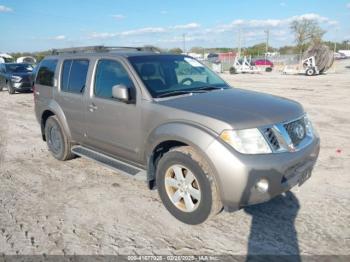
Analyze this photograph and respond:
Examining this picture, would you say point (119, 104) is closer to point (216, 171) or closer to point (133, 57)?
point (133, 57)

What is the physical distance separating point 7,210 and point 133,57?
8.12 ft

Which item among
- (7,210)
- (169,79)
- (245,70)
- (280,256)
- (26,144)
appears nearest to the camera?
(280,256)

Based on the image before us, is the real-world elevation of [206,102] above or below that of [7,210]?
above

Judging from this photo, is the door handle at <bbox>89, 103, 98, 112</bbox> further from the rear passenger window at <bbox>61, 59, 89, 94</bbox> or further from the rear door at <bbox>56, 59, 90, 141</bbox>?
the rear passenger window at <bbox>61, 59, 89, 94</bbox>

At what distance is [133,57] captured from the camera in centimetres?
440

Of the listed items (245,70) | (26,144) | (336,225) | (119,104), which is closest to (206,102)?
(119,104)

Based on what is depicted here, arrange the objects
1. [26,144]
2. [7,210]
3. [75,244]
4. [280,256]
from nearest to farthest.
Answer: [280,256], [75,244], [7,210], [26,144]

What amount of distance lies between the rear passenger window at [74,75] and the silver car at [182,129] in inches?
0.6

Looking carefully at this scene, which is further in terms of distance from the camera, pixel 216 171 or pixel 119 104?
pixel 119 104

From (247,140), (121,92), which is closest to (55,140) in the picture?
(121,92)

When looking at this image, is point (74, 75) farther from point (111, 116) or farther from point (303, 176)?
point (303, 176)

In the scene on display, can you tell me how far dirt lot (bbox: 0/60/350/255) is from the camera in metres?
3.23

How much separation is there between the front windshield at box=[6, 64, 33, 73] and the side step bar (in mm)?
14648

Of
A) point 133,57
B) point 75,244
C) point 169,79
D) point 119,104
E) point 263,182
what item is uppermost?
point 133,57
